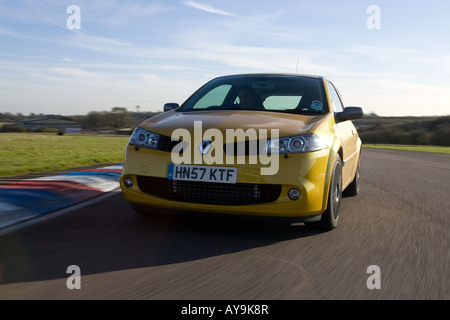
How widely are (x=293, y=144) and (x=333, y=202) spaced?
0.83 meters

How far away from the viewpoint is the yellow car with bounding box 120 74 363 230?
3975 mm

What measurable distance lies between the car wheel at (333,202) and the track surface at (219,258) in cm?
11

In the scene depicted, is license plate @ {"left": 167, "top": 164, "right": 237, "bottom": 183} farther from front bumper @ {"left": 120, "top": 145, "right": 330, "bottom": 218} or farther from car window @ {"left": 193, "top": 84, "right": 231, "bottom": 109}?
car window @ {"left": 193, "top": 84, "right": 231, "bottom": 109}

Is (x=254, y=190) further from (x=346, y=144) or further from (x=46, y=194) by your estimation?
(x=46, y=194)

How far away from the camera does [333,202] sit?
4.52m

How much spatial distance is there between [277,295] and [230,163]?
1.42 m

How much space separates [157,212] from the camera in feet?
14.0

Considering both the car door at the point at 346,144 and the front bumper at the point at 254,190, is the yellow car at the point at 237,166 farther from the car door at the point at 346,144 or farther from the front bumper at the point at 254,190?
the car door at the point at 346,144

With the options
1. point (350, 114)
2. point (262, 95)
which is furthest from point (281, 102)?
point (350, 114)

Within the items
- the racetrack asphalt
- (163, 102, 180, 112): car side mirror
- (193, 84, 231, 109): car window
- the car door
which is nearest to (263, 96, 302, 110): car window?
the car door

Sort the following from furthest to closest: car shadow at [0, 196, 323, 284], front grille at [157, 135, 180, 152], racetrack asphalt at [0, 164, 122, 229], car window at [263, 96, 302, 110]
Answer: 1. car window at [263, 96, 302, 110]
2. racetrack asphalt at [0, 164, 122, 229]
3. front grille at [157, 135, 180, 152]
4. car shadow at [0, 196, 323, 284]

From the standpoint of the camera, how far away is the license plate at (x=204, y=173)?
396 centimetres
